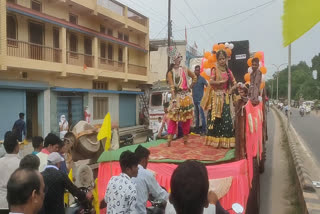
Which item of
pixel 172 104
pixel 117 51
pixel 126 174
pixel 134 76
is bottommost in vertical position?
pixel 126 174

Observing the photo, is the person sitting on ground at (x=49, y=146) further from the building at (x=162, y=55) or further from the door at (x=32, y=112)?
the building at (x=162, y=55)

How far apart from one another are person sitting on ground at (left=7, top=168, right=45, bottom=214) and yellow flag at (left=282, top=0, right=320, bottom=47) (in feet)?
6.09

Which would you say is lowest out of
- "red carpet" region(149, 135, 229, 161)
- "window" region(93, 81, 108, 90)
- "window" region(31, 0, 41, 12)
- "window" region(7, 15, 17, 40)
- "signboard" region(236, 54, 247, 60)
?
"red carpet" region(149, 135, 229, 161)

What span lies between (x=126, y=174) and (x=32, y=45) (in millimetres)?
13161

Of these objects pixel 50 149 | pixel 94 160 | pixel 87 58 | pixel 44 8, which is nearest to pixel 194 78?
pixel 50 149

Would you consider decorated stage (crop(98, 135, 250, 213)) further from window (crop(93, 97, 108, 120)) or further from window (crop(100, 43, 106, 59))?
window (crop(100, 43, 106, 59))

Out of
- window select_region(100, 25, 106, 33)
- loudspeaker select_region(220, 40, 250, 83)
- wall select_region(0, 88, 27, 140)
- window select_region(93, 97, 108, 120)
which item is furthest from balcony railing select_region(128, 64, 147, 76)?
loudspeaker select_region(220, 40, 250, 83)

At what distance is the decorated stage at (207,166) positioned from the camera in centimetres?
407

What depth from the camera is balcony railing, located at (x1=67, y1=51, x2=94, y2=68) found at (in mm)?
16906

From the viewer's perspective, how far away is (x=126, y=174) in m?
2.98

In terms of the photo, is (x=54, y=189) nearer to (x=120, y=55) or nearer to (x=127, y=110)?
(x=120, y=55)

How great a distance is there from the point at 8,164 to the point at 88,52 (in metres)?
16.1

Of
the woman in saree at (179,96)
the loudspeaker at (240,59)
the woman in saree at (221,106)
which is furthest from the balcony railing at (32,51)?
the woman in saree at (221,106)

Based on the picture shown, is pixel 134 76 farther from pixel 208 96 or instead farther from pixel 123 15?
pixel 208 96
